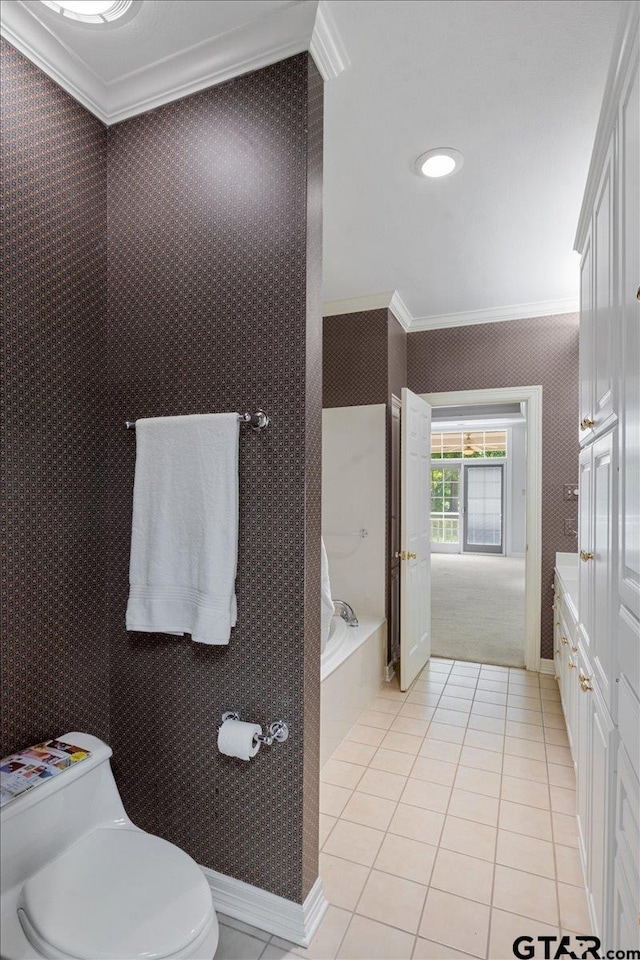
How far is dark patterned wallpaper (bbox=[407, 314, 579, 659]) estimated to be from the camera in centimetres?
369

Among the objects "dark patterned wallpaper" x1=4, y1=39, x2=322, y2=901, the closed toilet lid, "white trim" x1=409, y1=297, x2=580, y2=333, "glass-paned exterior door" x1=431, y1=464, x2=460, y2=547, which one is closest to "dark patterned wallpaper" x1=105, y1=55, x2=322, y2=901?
"dark patterned wallpaper" x1=4, y1=39, x2=322, y2=901

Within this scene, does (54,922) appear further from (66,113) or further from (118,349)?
(66,113)

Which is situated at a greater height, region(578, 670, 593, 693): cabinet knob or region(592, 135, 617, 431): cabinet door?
region(592, 135, 617, 431): cabinet door

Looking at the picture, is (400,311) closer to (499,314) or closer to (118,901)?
(499,314)

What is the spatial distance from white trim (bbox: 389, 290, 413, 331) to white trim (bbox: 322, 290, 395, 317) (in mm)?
48

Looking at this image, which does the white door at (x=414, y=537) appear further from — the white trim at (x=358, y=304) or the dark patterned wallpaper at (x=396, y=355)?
the white trim at (x=358, y=304)

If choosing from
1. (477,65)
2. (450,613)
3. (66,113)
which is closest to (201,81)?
(66,113)

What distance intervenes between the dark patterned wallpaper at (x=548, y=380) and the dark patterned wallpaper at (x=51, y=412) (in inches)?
116

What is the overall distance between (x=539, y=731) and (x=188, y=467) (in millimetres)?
2552

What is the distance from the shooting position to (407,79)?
5.57 feet

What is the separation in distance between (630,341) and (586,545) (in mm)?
832

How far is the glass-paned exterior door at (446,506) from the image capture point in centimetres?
1069

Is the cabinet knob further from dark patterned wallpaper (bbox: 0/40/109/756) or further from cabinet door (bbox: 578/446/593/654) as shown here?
dark patterned wallpaper (bbox: 0/40/109/756)
